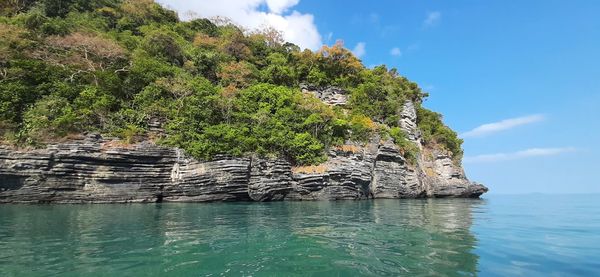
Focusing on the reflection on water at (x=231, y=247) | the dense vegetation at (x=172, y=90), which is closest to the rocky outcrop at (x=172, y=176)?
the dense vegetation at (x=172, y=90)

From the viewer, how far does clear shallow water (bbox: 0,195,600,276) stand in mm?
6254

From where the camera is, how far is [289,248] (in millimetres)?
8078

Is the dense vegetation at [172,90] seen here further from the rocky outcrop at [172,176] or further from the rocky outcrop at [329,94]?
the rocky outcrop at [172,176]

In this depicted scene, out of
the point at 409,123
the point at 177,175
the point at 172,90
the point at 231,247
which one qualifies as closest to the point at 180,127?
the point at 177,175

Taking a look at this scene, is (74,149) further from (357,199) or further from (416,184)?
(416,184)

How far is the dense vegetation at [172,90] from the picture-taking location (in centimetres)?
2197

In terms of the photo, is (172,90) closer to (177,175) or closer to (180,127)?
(180,127)

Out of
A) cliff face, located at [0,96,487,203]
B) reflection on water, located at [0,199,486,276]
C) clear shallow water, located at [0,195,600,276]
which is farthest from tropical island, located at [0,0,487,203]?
clear shallow water, located at [0,195,600,276]

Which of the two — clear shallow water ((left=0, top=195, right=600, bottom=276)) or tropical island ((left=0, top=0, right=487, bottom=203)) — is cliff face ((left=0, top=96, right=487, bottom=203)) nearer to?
tropical island ((left=0, top=0, right=487, bottom=203))

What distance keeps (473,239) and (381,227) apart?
121 inches

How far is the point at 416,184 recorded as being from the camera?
100 ft

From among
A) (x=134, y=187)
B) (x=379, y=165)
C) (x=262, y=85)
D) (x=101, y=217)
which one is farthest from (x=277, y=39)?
(x=101, y=217)

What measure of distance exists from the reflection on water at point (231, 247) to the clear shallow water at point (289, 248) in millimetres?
21

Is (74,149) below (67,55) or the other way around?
below
